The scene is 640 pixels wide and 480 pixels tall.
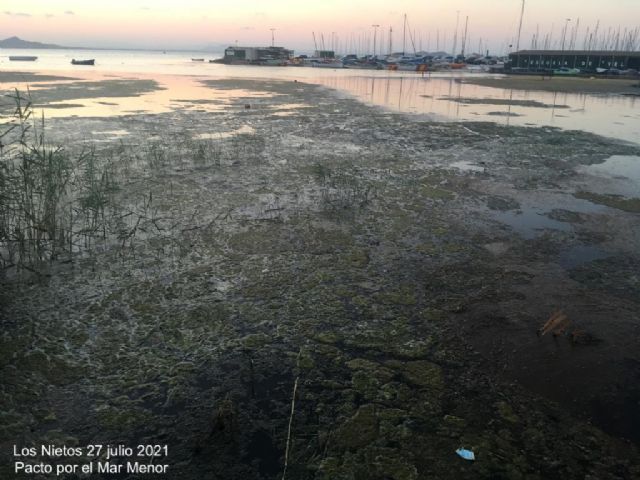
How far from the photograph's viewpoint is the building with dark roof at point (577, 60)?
209ft

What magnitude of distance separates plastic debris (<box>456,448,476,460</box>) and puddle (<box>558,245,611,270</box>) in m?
3.92

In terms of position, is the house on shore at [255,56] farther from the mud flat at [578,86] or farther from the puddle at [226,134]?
the puddle at [226,134]

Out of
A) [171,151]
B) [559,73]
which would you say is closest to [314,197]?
[171,151]

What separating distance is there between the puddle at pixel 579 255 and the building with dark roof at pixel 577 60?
7080 cm

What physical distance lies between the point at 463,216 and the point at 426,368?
453 cm

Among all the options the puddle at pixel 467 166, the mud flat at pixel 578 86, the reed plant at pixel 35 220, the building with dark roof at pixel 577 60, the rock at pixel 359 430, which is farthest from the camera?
the building with dark roof at pixel 577 60

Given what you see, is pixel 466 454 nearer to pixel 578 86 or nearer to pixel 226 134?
pixel 226 134

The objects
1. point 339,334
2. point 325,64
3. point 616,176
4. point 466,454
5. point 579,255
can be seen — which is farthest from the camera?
point 325,64

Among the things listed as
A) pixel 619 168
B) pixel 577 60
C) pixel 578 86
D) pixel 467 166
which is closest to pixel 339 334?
pixel 467 166

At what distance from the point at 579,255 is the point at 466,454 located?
15.0ft

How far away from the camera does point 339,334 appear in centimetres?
456

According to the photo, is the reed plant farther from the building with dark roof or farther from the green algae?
the building with dark roof

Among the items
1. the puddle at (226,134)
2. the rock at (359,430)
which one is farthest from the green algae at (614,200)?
the puddle at (226,134)

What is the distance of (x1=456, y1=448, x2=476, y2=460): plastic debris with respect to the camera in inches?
124
